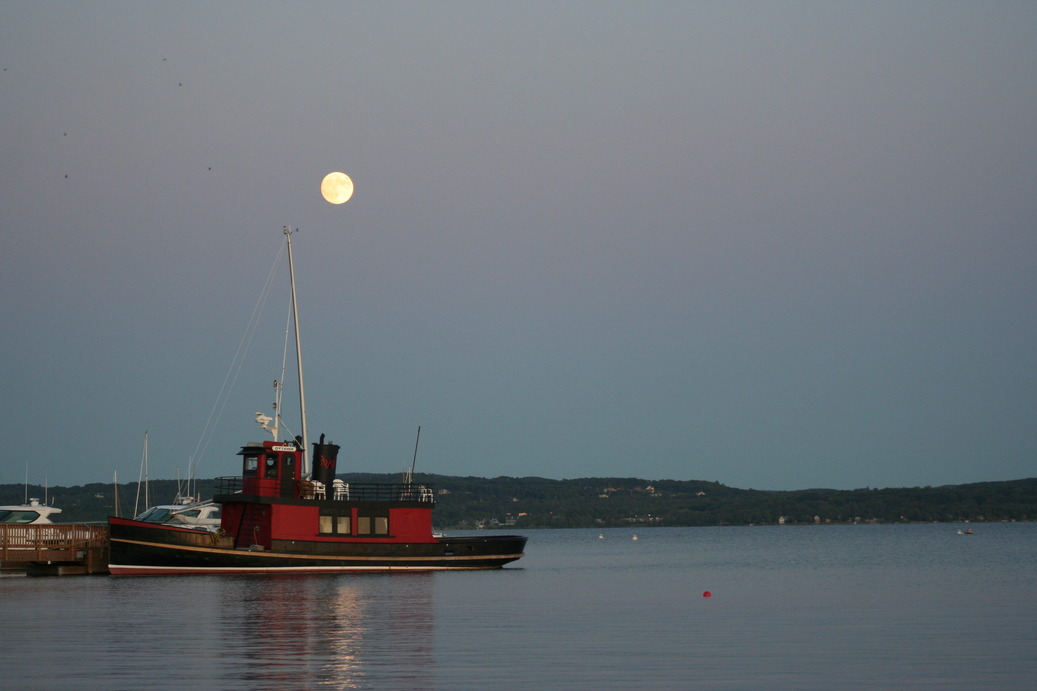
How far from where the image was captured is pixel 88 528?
160ft

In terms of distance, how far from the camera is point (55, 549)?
47.3m

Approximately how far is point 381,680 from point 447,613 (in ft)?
43.2

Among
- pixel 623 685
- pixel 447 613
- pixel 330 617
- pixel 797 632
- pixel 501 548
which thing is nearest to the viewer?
pixel 623 685

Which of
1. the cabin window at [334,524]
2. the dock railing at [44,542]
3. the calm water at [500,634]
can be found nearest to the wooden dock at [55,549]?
the dock railing at [44,542]

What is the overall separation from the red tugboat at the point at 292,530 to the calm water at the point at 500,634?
2.60ft

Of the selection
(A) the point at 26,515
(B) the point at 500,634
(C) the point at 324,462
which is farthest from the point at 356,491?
(B) the point at 500,634

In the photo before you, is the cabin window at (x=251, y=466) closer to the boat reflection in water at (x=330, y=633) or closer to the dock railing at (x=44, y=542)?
the boat reflection in water at (x=330, y=633)

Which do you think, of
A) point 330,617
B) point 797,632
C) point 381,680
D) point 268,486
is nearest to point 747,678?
point 381,680

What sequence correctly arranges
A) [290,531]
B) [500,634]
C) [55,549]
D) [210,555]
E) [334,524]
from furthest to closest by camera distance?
[55,549] < [334,524] < [290,531] < [210,555] < [500,634]

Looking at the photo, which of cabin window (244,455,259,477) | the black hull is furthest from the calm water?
cabin window (244,455,259,477)

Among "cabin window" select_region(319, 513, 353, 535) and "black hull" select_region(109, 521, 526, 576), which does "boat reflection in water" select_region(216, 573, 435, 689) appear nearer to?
Answer: "black hull" select_region(109, 521, 526, 576)

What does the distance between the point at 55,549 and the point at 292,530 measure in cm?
959

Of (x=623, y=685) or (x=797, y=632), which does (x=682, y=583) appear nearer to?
(x=797, y=632)

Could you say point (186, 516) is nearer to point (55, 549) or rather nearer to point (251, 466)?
point (55, 549)
